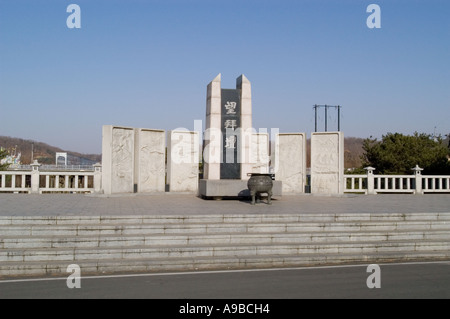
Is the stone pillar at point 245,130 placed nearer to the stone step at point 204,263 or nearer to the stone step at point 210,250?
the stone step at point 210,250

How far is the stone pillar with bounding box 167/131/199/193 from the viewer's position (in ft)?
55.8

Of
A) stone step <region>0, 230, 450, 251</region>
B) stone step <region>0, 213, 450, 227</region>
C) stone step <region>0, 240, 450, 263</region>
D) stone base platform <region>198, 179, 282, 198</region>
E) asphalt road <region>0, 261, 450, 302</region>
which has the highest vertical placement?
stone base platform <region>198, 179, 282, 198</region>

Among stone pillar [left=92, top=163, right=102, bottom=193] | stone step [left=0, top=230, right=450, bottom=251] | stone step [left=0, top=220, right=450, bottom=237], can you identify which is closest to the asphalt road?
stone step [left=0, top=230, right=450, bottom=251]

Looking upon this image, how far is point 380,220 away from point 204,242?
4.47 metres

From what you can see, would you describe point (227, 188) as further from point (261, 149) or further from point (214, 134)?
point (261, 149)

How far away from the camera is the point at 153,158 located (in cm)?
1688

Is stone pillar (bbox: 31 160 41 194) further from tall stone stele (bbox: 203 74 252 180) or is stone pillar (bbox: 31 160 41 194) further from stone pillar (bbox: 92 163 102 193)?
tall stone stele (bbox: 203 74 252 180)

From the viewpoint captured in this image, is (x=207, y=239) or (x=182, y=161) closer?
(x=207, y=239)

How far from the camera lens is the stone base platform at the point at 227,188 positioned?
14750mm

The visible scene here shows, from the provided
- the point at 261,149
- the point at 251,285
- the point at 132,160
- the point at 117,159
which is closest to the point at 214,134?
the point at 132,160

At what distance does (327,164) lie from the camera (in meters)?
17.4

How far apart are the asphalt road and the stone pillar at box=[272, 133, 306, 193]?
9771 millimetres

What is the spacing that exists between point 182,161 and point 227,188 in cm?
299

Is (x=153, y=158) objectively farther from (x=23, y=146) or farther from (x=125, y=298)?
(x=23, y=146)
